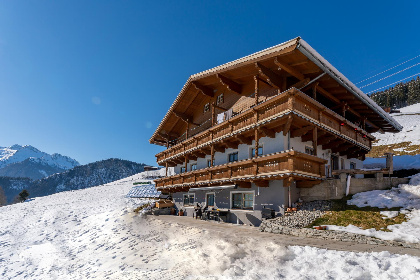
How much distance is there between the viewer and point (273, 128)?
1571 centimetres

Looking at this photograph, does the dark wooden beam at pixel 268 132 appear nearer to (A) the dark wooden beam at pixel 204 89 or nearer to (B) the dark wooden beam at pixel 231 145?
(B) the dark wooden beam at pixel 231 145

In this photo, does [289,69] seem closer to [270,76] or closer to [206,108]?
[270,76]

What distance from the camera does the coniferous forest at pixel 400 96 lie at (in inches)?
3895

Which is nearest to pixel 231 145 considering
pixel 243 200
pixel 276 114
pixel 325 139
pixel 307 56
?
pixel 243 200

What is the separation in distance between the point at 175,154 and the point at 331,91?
15287 mm

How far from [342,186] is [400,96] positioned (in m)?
116

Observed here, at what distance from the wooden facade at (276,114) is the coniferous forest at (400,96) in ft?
313

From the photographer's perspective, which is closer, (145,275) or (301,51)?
(145,275)

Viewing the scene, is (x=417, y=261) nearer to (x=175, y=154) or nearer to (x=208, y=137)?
(x=208, y=137)

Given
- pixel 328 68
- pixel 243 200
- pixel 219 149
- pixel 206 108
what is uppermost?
pixel 206 108

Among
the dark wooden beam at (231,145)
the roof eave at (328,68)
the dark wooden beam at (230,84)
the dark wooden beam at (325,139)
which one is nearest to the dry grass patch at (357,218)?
the dark wooden beam at (325,139)

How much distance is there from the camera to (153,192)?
3066 centimetres

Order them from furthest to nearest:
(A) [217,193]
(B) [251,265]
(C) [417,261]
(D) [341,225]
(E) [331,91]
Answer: (A) [217,193]
(E) [331,91]
(D) [341,225]
(B) [251,265]
(C) [417,261]

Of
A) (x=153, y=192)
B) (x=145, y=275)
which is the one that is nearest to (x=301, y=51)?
(x=145, y=275)
